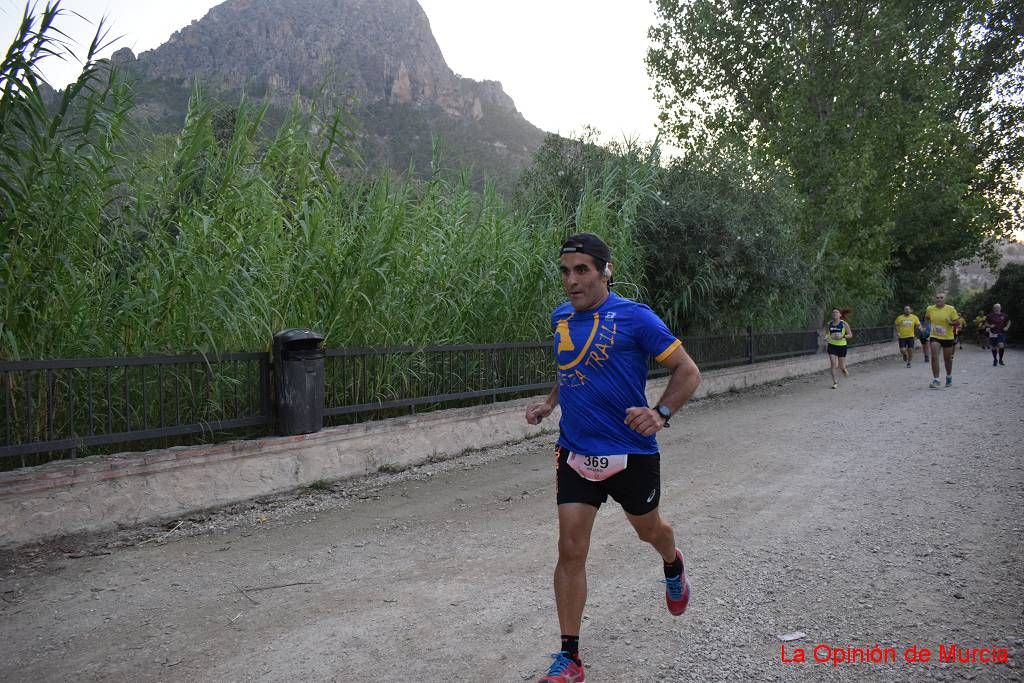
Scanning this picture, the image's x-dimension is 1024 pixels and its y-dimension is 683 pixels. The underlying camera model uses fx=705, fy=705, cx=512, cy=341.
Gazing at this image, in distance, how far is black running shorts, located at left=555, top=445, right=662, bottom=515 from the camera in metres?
3.04

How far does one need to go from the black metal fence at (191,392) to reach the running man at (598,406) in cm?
380

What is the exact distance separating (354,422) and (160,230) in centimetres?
268

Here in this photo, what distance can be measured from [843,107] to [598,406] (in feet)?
72.5

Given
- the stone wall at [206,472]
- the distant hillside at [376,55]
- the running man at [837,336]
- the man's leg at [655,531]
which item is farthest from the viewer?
the distant hillside at [376,55]

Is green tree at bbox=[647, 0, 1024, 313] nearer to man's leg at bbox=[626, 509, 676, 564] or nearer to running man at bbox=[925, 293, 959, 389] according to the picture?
running man at bbox=[925, 293, 959, 389]

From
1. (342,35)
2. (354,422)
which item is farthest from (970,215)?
(342,35)

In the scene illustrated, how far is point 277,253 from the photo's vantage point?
260 inches

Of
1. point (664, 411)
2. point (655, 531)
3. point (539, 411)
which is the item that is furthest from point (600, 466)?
point (539, 411)

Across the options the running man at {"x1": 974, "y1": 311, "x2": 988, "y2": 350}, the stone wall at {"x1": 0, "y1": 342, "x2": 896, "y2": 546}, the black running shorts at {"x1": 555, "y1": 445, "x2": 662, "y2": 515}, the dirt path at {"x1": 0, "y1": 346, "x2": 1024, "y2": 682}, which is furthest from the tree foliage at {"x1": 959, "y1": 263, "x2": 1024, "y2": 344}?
the black running shorts at {"x1": 555, "y1": 445, "x2": 662, "y2": 515}

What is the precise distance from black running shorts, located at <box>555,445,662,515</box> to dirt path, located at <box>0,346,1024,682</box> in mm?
733

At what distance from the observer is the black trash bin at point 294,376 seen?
6328 millimetres

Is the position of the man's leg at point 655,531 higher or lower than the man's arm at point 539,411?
lower

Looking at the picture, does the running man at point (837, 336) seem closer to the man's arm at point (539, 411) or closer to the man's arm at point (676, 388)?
the man's arm at point (539, 411)

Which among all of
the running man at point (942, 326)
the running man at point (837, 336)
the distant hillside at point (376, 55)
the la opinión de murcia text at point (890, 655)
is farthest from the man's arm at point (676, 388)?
the running man at point (837, 336)
